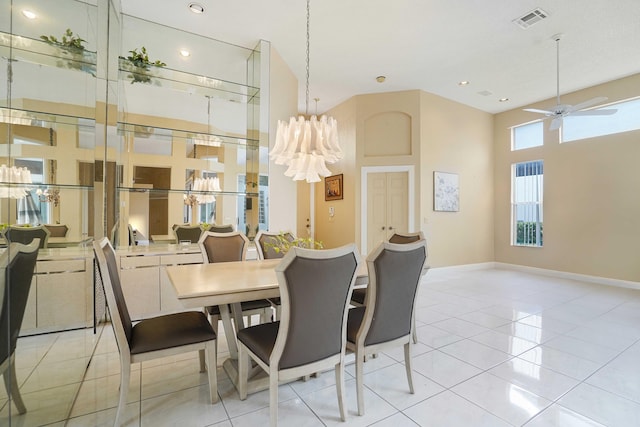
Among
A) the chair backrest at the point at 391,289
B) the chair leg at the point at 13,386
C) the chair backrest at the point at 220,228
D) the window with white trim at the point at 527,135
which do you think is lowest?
the chair leg at the point at 13,386

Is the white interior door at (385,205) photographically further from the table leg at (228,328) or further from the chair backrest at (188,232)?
the table leg at (228,328)

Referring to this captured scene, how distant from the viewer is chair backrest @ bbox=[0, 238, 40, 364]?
1.26m

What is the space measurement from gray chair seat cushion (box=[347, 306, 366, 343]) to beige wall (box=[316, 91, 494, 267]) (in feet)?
12.1

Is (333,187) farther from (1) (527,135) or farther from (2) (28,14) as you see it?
(2) (28,14)

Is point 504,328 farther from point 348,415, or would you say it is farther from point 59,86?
point 59,86

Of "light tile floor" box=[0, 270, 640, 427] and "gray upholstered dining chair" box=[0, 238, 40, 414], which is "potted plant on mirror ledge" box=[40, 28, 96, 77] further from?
"light tile floor" box=[0, 270, 640, 427]

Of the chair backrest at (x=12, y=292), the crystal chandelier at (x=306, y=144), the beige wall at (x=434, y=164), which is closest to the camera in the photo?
the chair backrest at (x=12, y=292)

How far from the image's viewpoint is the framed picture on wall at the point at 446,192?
19.1 feet

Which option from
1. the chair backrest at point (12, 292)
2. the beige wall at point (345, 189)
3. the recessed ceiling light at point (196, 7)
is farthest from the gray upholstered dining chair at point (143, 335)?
the beige wall at point (345, 189)

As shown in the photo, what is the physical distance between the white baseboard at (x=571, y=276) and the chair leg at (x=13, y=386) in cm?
749

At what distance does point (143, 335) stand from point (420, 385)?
1.87m

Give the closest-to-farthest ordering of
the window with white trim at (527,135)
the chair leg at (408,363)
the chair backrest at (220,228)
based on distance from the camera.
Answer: the chair leg at (408,363) → the chair backrest at (220,228) → the window with white trim at (527,135)

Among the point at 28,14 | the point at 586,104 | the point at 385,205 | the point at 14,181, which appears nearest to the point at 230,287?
the point at 14,181

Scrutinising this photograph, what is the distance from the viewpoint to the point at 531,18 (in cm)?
353
